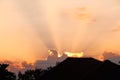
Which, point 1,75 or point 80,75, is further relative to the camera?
point 1,75

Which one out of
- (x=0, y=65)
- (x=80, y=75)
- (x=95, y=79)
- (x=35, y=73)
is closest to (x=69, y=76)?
(x=80, y=75)

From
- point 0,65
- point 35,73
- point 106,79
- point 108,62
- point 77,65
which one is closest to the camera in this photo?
point 106,79

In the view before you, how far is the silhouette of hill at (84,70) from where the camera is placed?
37688 millimetres

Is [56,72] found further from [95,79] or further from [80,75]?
[95,79]

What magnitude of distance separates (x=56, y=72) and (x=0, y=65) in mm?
20735

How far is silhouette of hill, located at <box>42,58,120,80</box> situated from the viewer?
3769cm

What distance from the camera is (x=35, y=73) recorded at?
10288cm

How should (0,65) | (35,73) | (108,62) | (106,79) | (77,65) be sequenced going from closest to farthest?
1. (106,79)
2. (108,62)
3. (77,65)
4. (0,65)
5. (35,73)

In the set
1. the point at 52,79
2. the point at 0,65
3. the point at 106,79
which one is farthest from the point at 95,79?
the point at 0,65

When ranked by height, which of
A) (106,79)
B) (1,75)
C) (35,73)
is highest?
(35,73)

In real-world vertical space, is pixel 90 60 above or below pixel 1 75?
below

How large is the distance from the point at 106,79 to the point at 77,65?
278 inches

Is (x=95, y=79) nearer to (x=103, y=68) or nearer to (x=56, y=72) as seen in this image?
(x=103, y=68)

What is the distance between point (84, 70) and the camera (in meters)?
41.2
